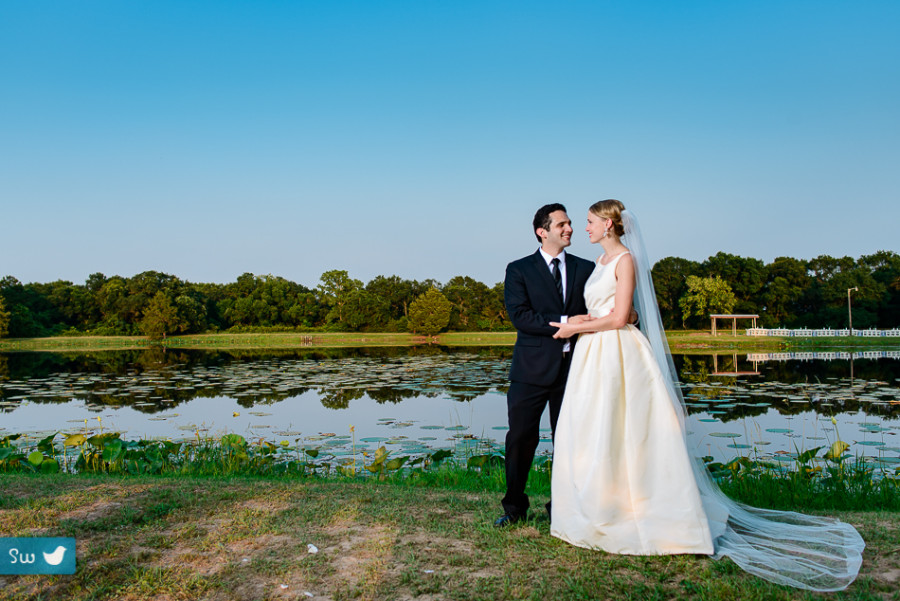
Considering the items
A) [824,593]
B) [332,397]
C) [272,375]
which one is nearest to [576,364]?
[824,593]

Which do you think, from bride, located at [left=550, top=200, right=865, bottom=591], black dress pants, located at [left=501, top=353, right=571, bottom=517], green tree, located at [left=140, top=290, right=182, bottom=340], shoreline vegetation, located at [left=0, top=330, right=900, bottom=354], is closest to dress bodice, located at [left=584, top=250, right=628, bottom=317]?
bride, located at [left=550, top=200, right=865, bottom=591]

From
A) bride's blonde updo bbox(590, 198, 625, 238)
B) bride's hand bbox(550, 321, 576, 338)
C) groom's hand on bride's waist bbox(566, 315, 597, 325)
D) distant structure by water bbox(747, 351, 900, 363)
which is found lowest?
distant structure by water bbox(747, 351, 900, 363)

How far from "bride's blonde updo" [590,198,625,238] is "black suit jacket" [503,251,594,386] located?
0.32m

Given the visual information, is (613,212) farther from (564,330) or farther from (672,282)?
(672,282)

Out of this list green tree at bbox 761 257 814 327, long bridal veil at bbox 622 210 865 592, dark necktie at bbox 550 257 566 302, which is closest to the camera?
long bridal veil at bbox 622 210 865 592

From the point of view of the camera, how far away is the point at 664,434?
11.0 ft

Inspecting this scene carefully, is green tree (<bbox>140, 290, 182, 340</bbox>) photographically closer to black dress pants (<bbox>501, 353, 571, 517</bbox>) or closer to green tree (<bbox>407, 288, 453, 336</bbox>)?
green tree (<bbox>407, 288, 453, 336</bbox>)

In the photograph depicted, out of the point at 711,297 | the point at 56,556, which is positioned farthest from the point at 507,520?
the point at 711,297

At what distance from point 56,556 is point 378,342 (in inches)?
1614

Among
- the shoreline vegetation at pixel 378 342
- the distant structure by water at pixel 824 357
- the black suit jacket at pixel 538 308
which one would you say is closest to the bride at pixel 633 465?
the black suit jacket at pixel 538 308

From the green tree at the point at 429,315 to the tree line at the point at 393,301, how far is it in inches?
3.5

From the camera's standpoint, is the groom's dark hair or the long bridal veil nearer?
the long bridal veil

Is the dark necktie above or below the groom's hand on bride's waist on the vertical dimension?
above

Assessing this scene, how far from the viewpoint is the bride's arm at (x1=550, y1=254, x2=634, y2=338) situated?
11.6 ft
